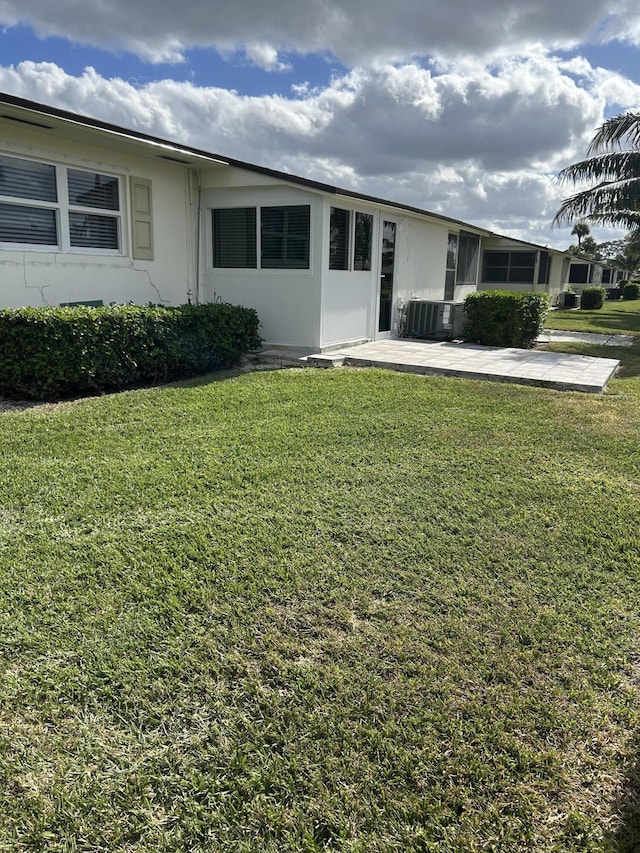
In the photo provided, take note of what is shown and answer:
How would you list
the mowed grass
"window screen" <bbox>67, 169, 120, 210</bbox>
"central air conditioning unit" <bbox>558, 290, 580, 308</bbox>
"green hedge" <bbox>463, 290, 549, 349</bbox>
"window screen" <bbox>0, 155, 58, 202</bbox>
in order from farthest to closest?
"central air conditioning unit" <bbox>558, 290, 580, 308</bbox>
"green hedge" <bbox>463, 290, 549, 349</bbox>
"window screen" <bbox>67, 169, 120, 210</bbox>
"window screen" <bbox>0, 155, 58, 202</bbox>
the mowed grass

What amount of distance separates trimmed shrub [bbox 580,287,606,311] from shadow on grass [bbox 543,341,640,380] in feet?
48.0

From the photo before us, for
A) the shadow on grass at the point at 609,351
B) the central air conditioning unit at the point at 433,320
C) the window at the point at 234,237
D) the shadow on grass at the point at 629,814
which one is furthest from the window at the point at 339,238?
the shadow on grass at the point at 629,814

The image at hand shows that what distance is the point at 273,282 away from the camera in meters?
9.88

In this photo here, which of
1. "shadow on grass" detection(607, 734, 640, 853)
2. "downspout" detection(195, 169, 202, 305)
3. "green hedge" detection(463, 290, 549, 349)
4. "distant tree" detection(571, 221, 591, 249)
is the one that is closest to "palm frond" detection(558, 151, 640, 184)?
"green hedge" detection(463, 290, 549, 349)

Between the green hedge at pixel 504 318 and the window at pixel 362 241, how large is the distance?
2499 mm

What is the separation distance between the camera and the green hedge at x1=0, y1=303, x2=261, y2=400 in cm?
644

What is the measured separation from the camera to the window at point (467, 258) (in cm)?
1719

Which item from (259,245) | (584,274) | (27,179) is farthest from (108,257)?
(584,274)

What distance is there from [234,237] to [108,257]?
229cm

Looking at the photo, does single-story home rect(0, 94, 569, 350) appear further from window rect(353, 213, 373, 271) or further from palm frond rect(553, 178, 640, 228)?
palm frond rect(553, 178, 640, 228)

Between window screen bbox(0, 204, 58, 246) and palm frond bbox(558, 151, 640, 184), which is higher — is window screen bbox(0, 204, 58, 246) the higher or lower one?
the lower one

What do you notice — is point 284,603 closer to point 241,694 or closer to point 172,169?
point 241,694

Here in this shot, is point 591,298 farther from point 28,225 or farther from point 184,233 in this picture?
point 28,225

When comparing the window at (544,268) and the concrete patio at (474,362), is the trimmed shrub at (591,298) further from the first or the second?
the concrete patio at (474,362)
